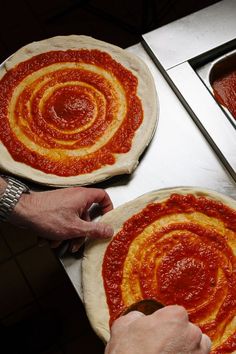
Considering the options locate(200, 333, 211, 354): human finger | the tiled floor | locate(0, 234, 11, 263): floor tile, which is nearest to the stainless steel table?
the tiled floor

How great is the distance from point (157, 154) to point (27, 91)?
900 mm

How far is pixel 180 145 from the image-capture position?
8.43 ft

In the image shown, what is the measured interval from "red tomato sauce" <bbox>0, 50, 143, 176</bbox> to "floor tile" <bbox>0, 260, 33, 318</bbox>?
137 centimetres

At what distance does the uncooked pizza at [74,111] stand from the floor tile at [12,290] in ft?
4.46

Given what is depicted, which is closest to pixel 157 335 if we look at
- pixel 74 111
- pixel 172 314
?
pixel 172 314

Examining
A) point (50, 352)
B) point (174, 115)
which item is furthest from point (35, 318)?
point (174, 115)

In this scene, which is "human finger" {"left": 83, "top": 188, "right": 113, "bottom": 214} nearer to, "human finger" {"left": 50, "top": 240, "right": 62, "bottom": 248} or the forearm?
"human finger" {"left": 50, "top": 240, "right": 62, "bottom": 248}

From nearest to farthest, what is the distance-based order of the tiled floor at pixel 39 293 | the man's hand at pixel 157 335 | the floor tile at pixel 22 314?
the man's hand at pixel 157 335, the tiled floor at pixel 39 293, the floor tile at pixel 22 314

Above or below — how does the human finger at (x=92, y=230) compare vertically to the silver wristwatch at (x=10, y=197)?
below

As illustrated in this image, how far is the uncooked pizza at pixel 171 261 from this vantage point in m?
2.16

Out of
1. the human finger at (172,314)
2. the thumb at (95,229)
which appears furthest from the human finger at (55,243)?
the human finger at (172,314)

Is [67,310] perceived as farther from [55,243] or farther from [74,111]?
[74,111]

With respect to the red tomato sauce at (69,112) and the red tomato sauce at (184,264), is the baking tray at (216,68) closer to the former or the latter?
the red tomato sauce at (69,112)

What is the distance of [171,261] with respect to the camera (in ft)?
7.46
